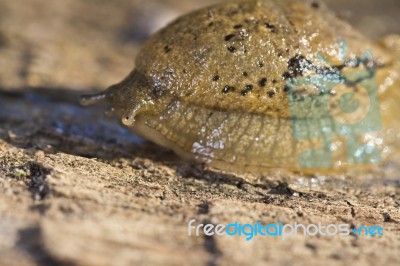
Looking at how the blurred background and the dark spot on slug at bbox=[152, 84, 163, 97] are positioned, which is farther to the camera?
the blurred background

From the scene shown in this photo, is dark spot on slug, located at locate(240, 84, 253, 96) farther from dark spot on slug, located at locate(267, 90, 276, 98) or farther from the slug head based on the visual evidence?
the slug head

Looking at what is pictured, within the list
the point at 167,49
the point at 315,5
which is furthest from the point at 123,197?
the point at 315,5

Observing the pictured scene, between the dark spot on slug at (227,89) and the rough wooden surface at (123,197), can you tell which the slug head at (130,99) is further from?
the dark spot on slug at (227,89)

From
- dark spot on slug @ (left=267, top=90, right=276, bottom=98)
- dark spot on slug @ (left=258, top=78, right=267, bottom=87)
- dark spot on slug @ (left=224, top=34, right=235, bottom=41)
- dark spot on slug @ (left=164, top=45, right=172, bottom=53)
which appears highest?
dark spot on slug @ (left=224, top=34, right=235, bottom=41)

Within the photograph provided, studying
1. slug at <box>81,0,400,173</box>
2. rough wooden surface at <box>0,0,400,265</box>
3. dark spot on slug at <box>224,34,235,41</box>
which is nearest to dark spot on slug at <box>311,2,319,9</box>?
slug at <box>81,0,400,173</box>

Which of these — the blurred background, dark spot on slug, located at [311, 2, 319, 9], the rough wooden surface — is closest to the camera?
the rough wooden surface

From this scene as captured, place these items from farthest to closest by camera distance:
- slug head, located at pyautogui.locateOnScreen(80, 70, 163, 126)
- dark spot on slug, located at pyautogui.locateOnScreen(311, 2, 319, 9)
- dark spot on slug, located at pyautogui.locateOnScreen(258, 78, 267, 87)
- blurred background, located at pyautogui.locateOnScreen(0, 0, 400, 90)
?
blurred background, located at pyautogui.locateOnScreen(0, 0, 400, 90) → dark spot on slug, located at pyautogui.locateOnScreen(311, 2, 319, 9) → dark spot on slug, located at pyautogui.locateOnScreen(258, 78, 267, 87) → slug head, located at pyautogui.locateOnScreen(80, 70, 163, 126)

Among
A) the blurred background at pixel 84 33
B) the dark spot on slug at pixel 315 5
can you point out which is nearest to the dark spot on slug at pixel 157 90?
the dark spot on slug at pixel 315 5

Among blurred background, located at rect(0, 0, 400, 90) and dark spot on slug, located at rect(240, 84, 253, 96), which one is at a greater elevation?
blurred background, located at rect(0, 0, 400, 90)
